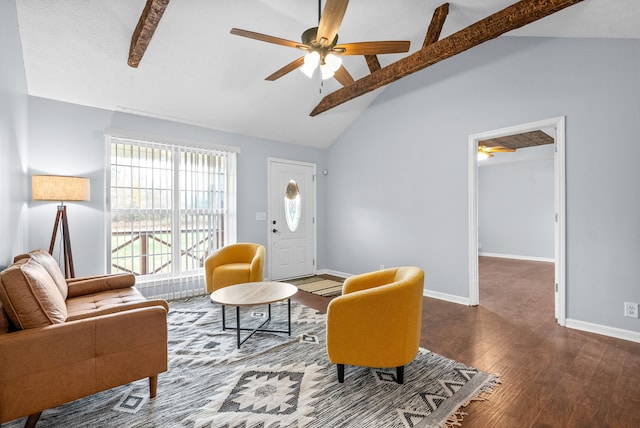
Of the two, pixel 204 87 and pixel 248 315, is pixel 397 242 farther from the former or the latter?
pixel 204 87

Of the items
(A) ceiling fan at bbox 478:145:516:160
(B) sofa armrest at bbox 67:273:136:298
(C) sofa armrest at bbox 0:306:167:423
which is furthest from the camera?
(A) ceiling fan at bbox 478:145:516:160

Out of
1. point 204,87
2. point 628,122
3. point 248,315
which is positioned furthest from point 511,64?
point 248,315

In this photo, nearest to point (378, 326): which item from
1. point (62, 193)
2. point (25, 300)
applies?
point (25, 300)

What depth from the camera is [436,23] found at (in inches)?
132

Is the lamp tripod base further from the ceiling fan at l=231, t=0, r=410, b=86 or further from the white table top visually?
the ceiling fan at l=231, t=0, r=410, b=86

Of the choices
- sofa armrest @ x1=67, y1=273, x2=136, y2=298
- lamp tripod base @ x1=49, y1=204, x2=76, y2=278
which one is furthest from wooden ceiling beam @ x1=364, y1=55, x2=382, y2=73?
lamp tripod base @ x1=49, y1=204, x2=76, y2=278

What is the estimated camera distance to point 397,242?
4.88 m

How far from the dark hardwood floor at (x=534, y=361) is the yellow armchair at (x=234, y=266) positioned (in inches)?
31.4

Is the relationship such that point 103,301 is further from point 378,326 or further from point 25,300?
point 378,326

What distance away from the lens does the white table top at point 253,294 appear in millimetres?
2711

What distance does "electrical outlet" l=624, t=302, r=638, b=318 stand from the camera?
→ 9.43 feet

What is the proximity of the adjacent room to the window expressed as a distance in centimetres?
3

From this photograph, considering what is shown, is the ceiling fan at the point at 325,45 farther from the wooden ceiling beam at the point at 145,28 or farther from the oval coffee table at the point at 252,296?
the oval coffee table at the point at 252,296

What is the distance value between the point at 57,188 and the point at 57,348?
2.17m
